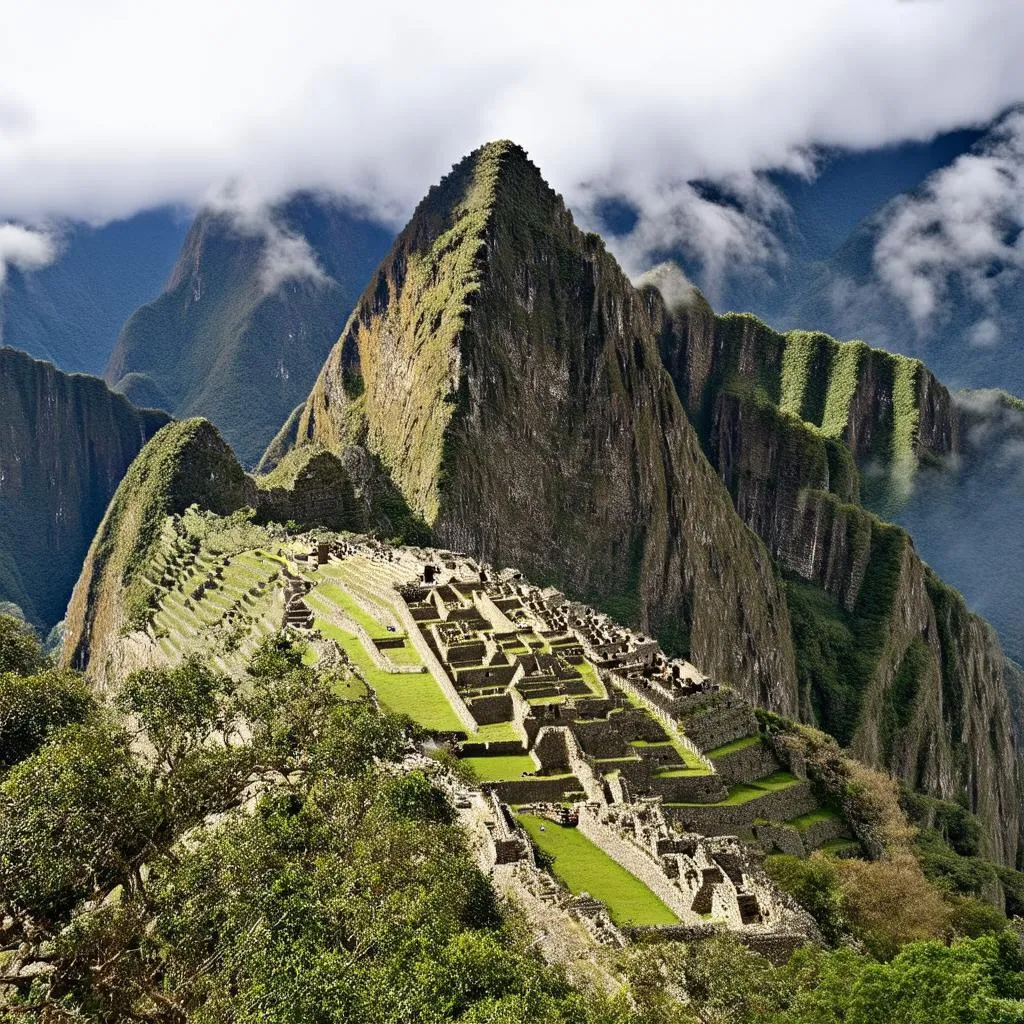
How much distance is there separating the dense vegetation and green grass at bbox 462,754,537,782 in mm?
6678

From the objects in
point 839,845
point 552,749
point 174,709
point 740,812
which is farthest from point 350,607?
point 839,845

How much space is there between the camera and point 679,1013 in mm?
21609

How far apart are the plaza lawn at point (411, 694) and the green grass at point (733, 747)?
11184 mm

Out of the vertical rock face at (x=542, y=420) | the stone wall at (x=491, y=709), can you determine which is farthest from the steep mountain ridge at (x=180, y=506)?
the stone wall at (x=491, y=709)

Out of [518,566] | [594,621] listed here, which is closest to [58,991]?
[594,621]

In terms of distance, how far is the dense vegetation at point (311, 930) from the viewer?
1972cm

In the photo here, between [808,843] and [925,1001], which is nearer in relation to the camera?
[925,1001]

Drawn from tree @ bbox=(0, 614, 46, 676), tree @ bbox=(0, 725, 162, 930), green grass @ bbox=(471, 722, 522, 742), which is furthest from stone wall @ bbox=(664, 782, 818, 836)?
tree @ bbox=(0, 614, 46, 676)

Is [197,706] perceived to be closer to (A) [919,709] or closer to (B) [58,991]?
(B) [58,991]

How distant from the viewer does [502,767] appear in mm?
38969

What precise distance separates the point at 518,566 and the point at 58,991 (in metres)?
117

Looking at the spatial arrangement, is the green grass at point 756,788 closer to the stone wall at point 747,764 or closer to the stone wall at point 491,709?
the stone wall at point 747,764

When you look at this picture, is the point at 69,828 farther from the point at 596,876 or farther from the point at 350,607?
the point at 350,607

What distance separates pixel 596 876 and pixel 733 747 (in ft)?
54.9
